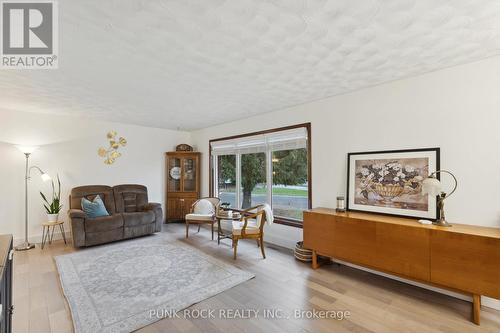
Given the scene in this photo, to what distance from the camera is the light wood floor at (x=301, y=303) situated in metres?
1.97

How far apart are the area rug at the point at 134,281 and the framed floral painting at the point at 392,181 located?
74.1 inches

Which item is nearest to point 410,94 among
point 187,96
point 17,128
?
point 187,96

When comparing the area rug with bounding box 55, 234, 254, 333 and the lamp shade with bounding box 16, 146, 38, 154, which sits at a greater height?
the lamp shade with bounding box 16, 146, 38, 154

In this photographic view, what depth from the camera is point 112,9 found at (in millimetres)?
1567

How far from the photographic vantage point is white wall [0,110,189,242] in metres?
4.00

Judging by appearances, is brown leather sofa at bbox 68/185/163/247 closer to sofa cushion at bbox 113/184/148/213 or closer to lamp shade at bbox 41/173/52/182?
sofa cushion at bbox 113/184/148/213

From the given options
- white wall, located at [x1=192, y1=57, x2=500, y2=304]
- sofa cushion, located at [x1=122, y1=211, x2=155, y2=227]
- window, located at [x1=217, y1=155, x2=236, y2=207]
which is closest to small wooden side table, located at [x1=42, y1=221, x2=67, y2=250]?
sofa cushion, located at [x1=122, y1=211, x2=155, y2=227]

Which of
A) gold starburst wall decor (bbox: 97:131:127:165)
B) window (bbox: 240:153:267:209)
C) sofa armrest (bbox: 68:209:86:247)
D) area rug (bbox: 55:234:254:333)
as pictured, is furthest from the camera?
gold starburst wall decor (bbox: 97:131:127:165)

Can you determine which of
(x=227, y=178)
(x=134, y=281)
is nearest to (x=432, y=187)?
(x=134, y=281)

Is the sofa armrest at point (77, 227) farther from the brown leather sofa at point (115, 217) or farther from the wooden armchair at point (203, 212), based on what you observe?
the wooden armchair at point (203, 212)

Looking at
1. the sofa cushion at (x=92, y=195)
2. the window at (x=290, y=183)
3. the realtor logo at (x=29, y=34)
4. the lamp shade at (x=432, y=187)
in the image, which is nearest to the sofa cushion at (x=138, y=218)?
the sofa cushion at (x=92, y=195)

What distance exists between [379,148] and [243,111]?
7.99 feet

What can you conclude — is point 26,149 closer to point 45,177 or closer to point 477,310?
point 45,177

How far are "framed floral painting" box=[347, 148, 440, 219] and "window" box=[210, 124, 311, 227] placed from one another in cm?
81
